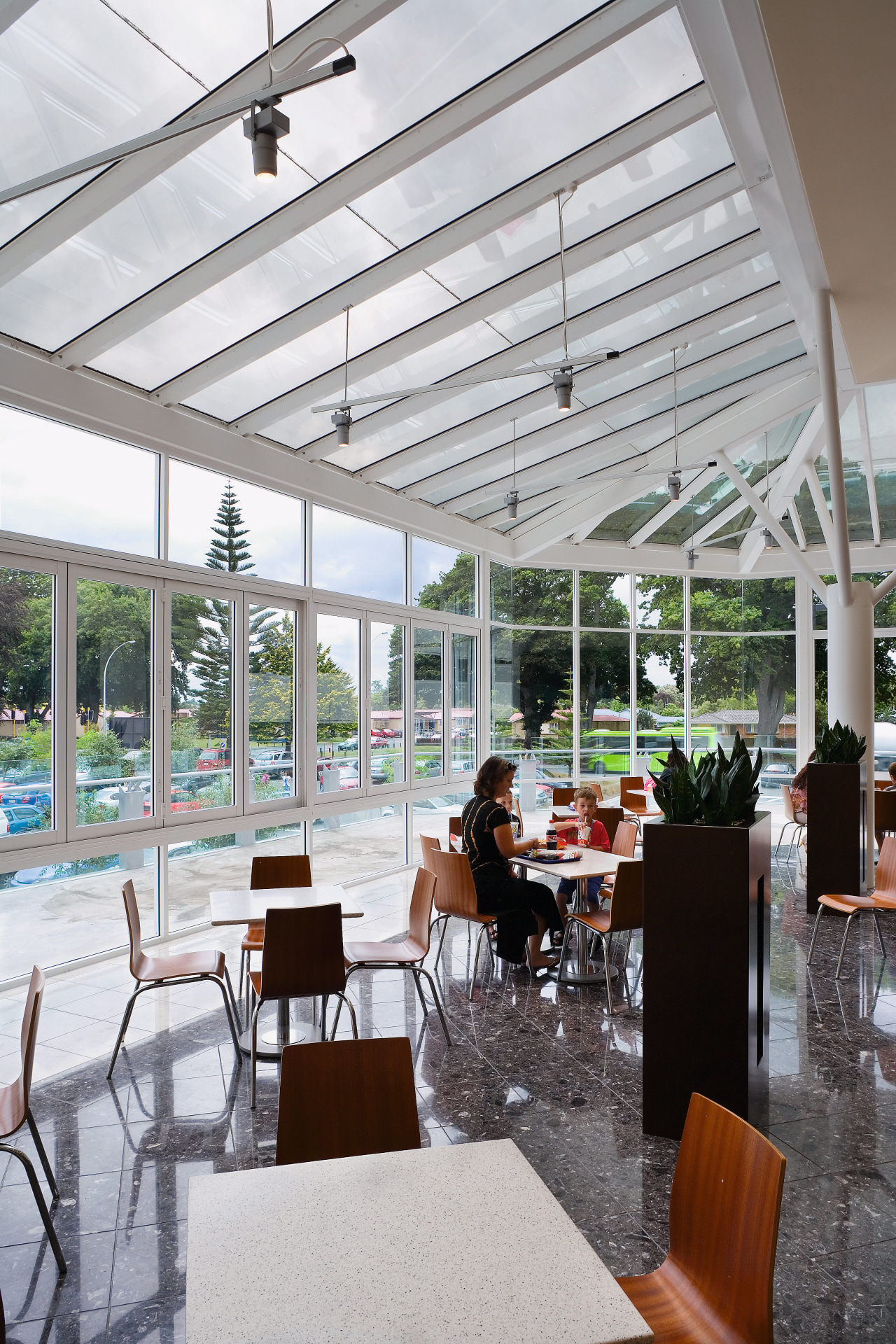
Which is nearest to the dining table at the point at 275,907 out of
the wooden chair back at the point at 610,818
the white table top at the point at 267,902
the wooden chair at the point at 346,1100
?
the white table top at the point at 267,902

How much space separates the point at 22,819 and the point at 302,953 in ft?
8.18

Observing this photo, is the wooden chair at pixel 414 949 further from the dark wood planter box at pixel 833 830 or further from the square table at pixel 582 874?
the dark wood planter box at pixel 833 830

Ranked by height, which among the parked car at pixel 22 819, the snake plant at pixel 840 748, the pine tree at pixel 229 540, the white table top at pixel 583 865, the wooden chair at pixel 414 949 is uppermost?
the pine tree at pixel 229 540

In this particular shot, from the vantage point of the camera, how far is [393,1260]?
1645 mm

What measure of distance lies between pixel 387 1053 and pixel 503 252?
513 centimetres

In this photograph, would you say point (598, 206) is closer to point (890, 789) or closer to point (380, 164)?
point (380, 164)

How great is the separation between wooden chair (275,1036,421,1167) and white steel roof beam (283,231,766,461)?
17.1 ft

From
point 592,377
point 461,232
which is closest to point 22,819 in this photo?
point 461,232

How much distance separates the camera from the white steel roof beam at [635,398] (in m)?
8.48

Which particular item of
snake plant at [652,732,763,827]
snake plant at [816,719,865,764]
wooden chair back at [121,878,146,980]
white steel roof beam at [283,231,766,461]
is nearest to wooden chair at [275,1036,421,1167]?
snake plant at [652,732,763,827]

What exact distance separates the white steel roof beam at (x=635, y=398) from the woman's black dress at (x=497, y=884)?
403 centimetres

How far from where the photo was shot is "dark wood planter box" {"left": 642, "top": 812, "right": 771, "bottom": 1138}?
3545mm

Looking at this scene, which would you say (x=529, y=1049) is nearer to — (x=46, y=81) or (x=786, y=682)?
(x=46, y=81)

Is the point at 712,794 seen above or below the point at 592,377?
below
